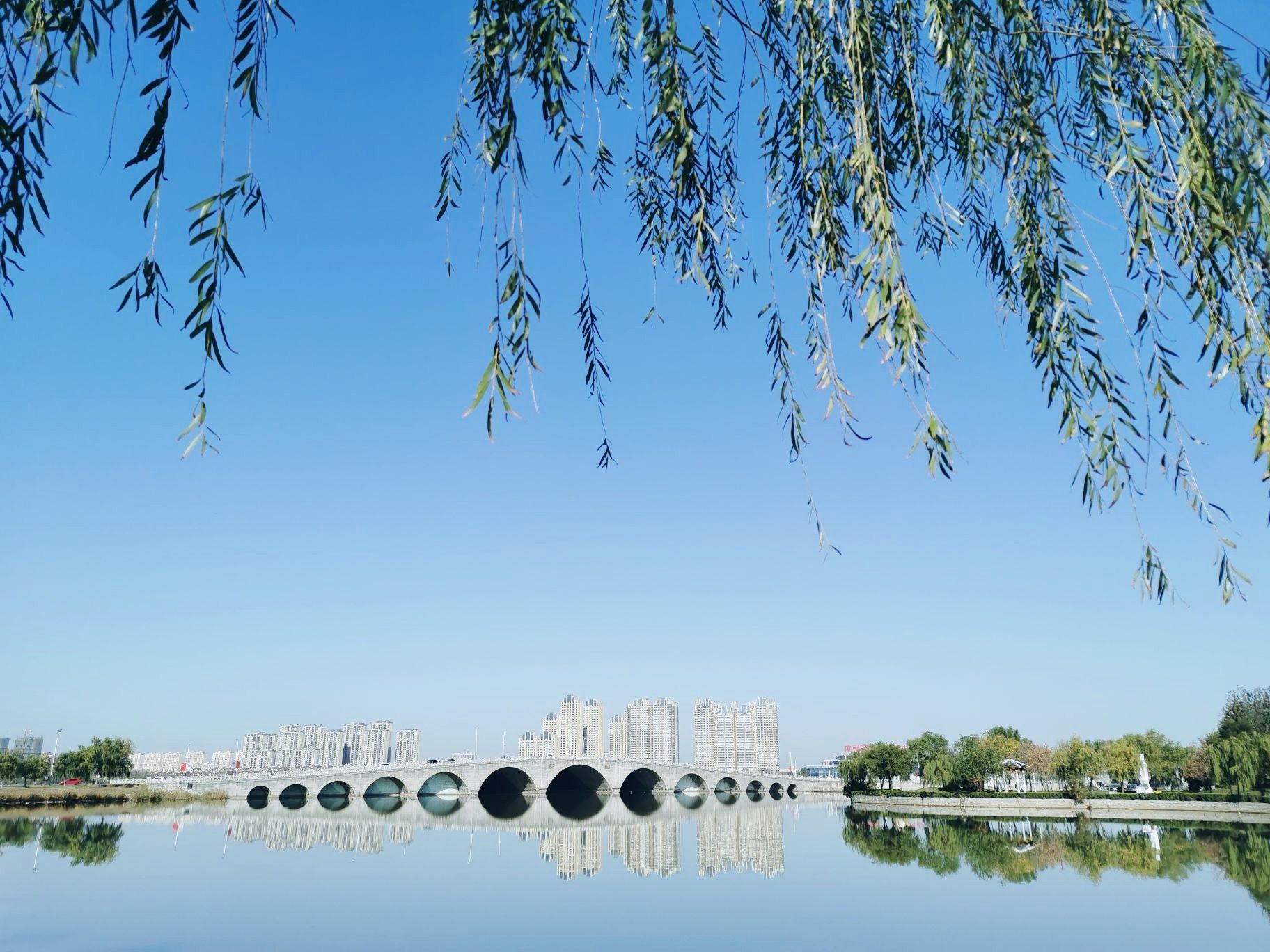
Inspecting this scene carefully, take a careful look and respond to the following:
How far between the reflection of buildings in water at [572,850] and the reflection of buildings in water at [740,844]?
3.69 metres

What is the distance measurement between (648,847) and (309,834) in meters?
15.2

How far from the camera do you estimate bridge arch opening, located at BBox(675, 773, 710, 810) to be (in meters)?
78.1

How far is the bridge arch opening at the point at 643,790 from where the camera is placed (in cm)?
6519

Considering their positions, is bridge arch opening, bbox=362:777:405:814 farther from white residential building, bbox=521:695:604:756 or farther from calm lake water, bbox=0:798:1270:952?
white residential building, bbox=521:695:604:756

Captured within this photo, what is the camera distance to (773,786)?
260 feet

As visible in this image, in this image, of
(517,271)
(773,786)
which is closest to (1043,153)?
(517,271)

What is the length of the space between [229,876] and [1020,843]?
27.6 meters

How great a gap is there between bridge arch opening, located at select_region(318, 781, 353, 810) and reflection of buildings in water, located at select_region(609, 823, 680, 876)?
2615 centimetres

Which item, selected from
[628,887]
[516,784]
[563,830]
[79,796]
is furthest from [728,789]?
[628,887]

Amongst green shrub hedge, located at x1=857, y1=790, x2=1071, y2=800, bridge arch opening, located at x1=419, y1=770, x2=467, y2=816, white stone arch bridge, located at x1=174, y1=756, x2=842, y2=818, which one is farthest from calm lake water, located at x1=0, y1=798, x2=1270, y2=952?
bridge arch opening, located at x1=419, y1=770, x2=467, y2=816

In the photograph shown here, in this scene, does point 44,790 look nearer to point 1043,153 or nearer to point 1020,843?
point 1020,843

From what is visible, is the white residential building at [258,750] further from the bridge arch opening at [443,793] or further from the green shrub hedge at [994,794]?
the green shrub hedge at [994,794]

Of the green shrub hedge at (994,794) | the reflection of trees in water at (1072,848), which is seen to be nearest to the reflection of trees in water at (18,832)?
the reflection of trees in water at (1072,848)

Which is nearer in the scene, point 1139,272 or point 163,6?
point 163,6
